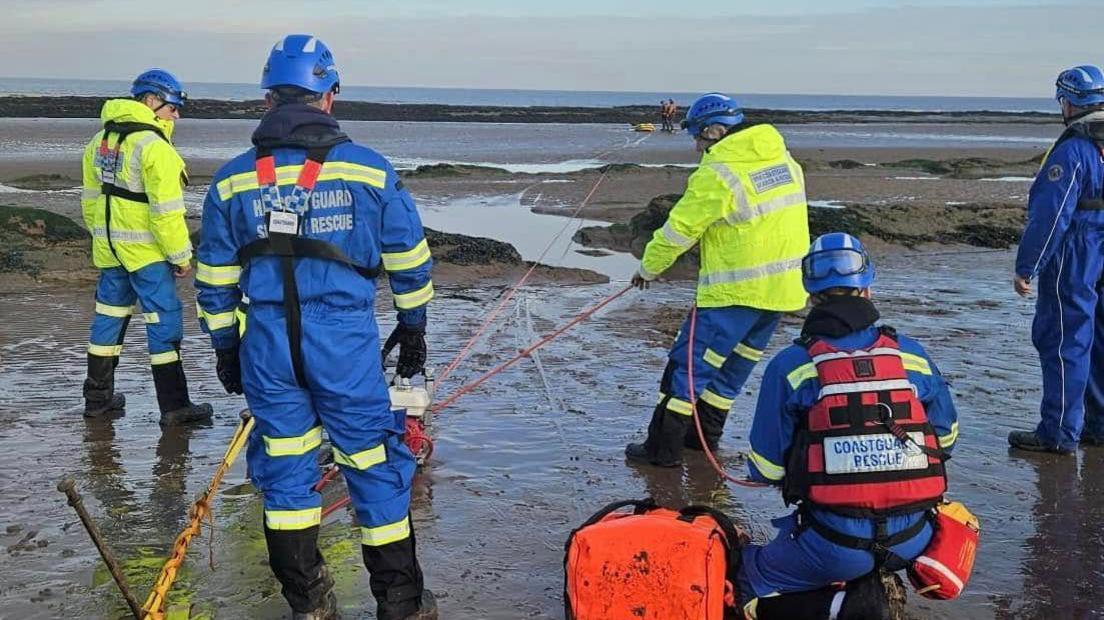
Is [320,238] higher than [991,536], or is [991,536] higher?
[320,238]

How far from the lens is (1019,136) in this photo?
59812 millimetres

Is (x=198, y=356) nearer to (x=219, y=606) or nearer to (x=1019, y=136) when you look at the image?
(x=219, y=606)

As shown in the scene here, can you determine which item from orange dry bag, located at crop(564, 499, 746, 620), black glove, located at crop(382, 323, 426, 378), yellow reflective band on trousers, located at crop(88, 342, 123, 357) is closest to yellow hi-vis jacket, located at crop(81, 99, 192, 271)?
yellow reflective band on trousers, located at crop(88, 342, 123, 357)

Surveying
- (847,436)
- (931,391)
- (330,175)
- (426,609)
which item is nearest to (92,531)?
(426,609)

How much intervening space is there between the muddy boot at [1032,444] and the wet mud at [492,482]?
9cm

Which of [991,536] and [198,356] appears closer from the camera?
[991,536]

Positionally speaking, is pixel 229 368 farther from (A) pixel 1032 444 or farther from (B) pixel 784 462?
(A) pixel 1032 444

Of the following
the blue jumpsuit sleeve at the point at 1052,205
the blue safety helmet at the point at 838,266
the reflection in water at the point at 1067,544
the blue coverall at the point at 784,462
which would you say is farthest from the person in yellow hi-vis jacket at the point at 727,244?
the blue coverall at the point at 784,462

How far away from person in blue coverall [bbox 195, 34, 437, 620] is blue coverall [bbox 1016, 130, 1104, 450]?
4.00m

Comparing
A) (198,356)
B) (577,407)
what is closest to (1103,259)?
(577,407)

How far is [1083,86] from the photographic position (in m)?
6.18

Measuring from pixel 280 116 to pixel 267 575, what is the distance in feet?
6.86

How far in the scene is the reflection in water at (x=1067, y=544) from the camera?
4.55 m

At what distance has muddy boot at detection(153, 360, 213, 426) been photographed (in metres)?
6.77
